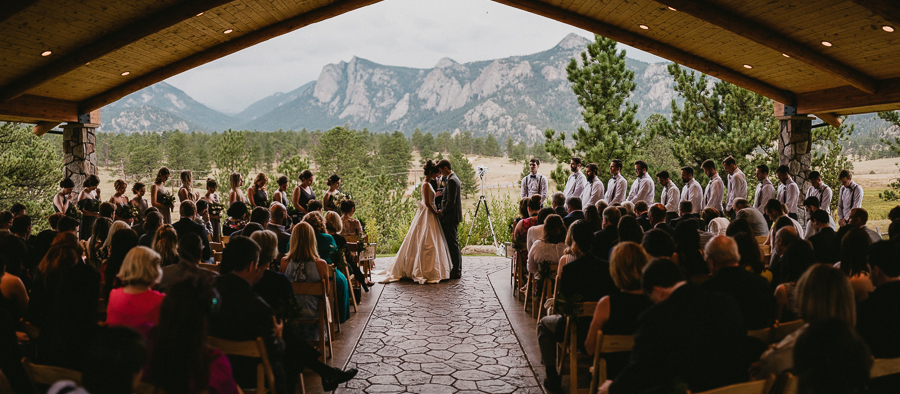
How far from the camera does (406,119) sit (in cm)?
11906

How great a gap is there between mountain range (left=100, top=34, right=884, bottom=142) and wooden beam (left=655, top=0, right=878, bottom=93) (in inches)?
2230

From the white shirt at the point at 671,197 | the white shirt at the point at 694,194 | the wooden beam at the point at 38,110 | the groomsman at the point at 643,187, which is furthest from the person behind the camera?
the groomsman at the point at 643,187

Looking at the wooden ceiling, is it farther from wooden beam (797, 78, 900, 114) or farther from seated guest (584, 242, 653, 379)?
seated guest (584, 242, 653, 379)

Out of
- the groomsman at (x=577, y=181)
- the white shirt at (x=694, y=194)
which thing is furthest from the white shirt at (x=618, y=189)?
the white shirt at (x=694, y=194)

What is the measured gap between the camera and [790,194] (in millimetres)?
8805

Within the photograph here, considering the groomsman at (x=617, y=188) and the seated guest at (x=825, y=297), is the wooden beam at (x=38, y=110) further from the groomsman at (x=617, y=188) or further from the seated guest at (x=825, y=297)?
the seated guest at (x=825, y=297)

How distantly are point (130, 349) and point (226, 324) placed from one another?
1.28 metres

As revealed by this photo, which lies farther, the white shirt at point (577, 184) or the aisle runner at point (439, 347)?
the white shirt at point (577, 184)

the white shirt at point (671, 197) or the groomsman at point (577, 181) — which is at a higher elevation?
the groomsman at point (577, 181)

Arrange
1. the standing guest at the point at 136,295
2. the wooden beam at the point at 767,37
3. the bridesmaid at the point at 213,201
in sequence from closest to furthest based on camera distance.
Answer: the standing guest at the point at 136,295
the wooden beam at the point at 767,37
the bridesmaid at the point at 213,201

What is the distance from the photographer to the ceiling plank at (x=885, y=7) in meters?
5.32

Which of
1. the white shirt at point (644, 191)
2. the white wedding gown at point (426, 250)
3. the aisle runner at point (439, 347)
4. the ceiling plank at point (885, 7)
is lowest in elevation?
the aisle runner at point (439, 347)

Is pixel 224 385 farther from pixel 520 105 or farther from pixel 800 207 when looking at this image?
pixel 520 105

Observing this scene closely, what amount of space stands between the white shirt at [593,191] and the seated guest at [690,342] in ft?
25.1
